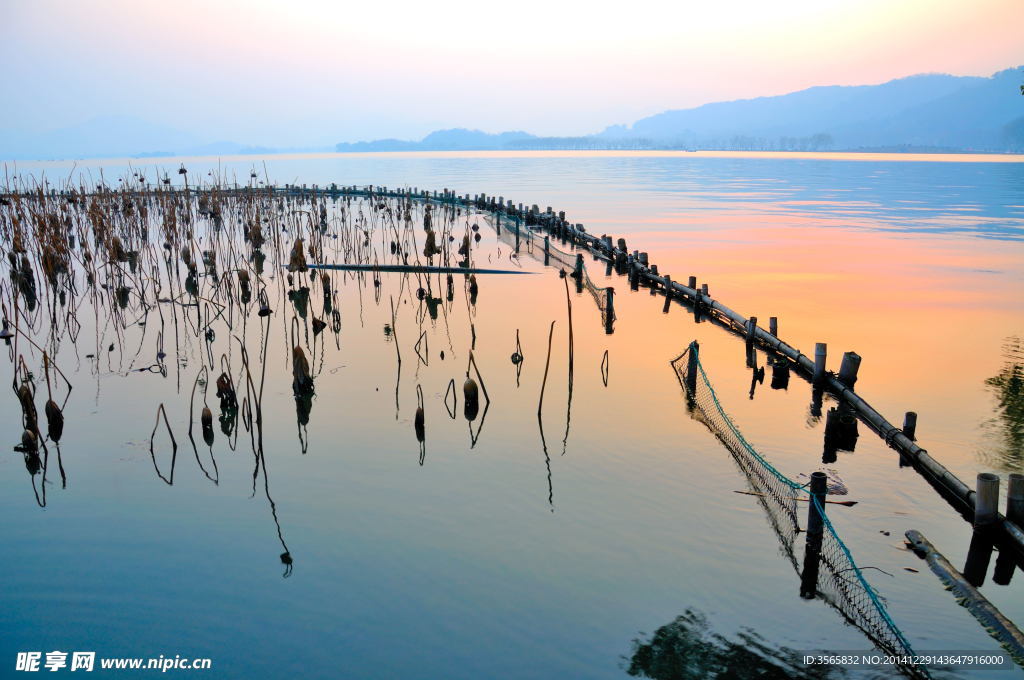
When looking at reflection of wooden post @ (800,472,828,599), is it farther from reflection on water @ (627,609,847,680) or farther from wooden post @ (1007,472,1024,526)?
wooden post @ (1007,472,1024,526)

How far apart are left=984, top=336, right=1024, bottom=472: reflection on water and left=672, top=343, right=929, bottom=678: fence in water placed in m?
3.25

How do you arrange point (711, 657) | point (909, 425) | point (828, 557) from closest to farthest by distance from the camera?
point (711, 657) < point (828, 557) < point (909, 425)

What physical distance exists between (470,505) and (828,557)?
12.0 feet

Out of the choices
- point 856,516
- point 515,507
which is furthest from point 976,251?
point 515,507

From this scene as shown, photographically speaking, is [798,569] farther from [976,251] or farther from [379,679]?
[976,251]

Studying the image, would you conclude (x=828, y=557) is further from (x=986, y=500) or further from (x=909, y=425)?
(x=909, y=425)

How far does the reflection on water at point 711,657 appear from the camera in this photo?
5.54 meters

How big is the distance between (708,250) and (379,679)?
2674 cm

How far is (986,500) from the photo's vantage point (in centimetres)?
675

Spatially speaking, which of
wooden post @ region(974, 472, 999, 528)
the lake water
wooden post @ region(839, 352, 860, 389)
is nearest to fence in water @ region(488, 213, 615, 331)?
the lake water

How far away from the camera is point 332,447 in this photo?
377 inches

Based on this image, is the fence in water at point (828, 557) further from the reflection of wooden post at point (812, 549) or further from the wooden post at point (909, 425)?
the wooden post at point (909, 425)

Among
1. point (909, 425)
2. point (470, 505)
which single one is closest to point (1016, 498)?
point (909, 425)

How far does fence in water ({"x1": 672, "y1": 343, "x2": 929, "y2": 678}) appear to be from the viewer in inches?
226
